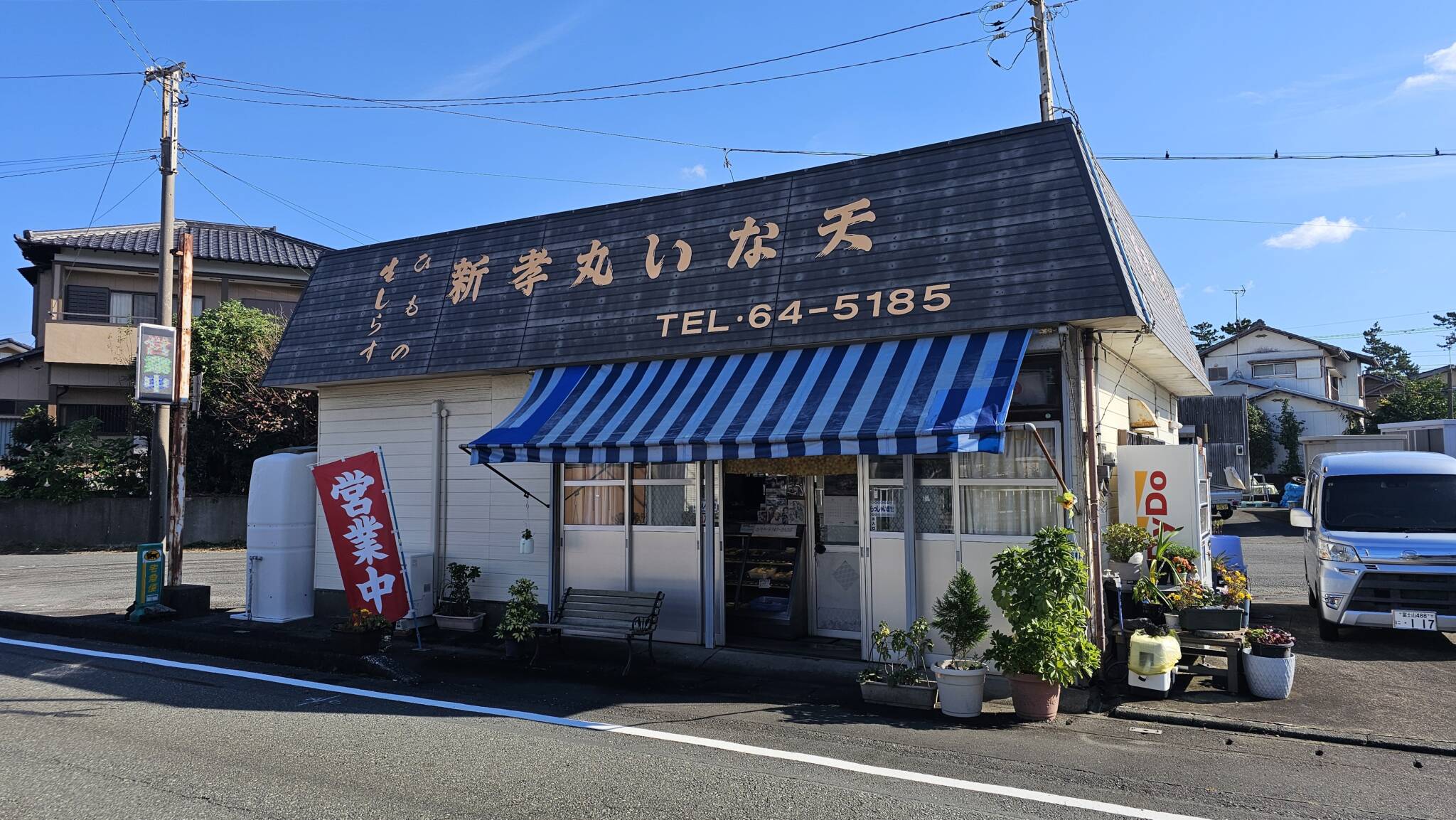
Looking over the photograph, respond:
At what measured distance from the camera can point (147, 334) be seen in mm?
12516

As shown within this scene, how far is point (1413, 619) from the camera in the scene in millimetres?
9398

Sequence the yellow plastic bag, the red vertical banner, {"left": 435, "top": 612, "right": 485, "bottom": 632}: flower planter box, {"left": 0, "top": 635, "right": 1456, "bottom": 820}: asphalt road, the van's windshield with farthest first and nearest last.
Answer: {"left": 435, "top": 612, "right": 485, "bottom": 632}: flower planter box → the red vertical banner → the van's windshield → the yellow plastic bag → {"left": 0, "top": 635, "right": 1456, "bottom": 820}: asphalt road

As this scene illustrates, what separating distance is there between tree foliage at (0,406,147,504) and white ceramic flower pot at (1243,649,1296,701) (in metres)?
27.2

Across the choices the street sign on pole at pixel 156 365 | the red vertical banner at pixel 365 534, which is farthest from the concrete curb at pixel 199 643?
the street sign on pole at pixel 156 365

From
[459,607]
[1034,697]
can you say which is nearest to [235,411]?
[459,607]

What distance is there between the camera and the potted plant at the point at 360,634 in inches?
387

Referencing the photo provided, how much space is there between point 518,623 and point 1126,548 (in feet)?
22.0

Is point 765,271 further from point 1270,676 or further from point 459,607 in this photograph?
point 1270,676

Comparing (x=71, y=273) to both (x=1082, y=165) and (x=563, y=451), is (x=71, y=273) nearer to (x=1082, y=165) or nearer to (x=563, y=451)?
(x=563, y=451)

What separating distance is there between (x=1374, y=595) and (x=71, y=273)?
117 feet

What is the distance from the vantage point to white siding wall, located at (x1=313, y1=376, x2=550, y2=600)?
11.4 meters

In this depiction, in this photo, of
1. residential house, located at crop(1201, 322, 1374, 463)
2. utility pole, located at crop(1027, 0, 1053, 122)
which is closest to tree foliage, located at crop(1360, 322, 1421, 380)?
residential house, located at crop(1201, 322, 1374, 463)

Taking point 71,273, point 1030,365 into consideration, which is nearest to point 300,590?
point 1030,365

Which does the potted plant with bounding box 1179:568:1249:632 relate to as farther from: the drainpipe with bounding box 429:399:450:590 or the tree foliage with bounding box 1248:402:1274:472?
the tree foliage with bounding box 1248:402:1274:472
